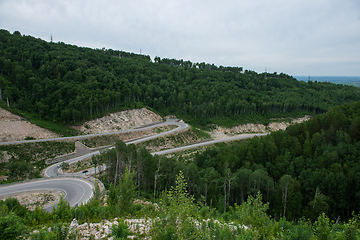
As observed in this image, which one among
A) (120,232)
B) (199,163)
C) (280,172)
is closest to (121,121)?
(199,163)

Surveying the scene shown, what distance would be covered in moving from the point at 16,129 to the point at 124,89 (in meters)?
40.2

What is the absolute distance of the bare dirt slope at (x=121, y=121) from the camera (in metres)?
70.8

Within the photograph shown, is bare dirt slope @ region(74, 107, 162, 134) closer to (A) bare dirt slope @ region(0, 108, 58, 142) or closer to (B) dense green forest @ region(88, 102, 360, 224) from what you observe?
(A) bare dirt slope @ region(0, 108, 58, 142)

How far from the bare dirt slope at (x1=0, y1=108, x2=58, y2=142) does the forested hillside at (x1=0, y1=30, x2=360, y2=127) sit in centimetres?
751

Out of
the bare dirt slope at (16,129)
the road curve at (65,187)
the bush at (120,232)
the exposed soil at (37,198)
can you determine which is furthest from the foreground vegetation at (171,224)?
the bare dirt slope at (16,129)

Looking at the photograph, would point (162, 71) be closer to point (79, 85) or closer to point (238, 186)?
point (79, 85)

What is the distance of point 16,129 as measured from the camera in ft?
189

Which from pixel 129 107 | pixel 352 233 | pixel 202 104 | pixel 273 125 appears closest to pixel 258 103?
pixel 273 125

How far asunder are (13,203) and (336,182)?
44411 mm

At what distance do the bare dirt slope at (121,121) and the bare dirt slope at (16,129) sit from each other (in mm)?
10592

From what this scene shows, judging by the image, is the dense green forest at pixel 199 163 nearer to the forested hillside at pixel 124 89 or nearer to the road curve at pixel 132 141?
the forested hillside at pixel 124 89

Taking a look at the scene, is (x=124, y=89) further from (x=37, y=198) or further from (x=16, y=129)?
(x=37, y=198)

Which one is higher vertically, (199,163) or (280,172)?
(280,172)

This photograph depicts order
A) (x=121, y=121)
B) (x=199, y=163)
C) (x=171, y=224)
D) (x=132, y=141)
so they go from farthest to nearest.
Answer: (x=121, y=121), (x=132, y=141), (x=199, y=163), (x=171, y=224)
